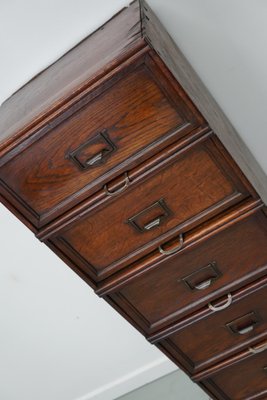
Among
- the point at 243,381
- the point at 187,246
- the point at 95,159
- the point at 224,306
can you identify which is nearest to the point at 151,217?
the point at 187,246

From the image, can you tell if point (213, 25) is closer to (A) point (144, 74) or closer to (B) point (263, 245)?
(A) point (144, 74)

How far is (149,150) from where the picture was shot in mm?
1799

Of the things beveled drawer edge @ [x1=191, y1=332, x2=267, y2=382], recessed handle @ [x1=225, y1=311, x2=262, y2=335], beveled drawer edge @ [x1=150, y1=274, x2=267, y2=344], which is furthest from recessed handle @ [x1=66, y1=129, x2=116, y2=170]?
beveled drawer edge @ [x1=191, y1=332, x2=267, y2=382]

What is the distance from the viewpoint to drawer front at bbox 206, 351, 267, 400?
2307 mm

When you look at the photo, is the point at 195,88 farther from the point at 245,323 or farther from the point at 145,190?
the point at 245,323

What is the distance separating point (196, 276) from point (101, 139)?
1.76 ft

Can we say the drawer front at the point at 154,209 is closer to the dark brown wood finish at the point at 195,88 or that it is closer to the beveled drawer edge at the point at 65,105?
the dark brown wood finish at the point at 195,88

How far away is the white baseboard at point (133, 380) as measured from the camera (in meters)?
3.18

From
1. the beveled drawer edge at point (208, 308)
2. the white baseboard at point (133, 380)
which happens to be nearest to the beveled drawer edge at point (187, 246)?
the beveled drawer edge at point (208, 308)

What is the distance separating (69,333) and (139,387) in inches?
18.6

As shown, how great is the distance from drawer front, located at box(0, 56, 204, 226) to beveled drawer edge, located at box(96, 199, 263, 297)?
0.28 meters

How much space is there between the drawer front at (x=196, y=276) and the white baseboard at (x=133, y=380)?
1.04m

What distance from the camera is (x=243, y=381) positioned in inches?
92.7

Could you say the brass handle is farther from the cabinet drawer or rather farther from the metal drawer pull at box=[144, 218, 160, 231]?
the cabinet drawer
